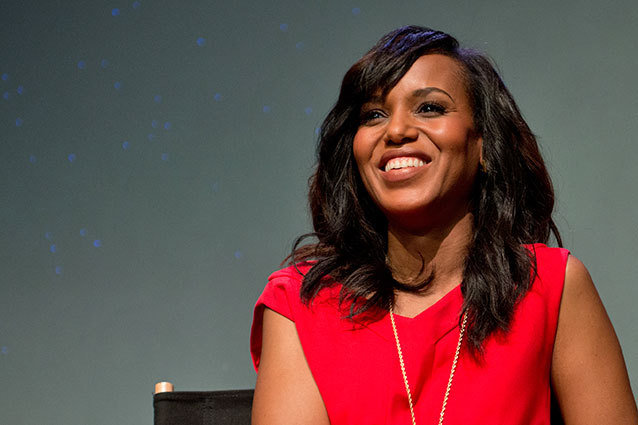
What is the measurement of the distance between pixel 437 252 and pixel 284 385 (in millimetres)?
367

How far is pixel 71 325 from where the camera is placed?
214 cm

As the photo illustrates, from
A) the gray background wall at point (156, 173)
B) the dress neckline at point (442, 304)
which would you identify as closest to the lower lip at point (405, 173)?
the dress neckline at point (442, 304)

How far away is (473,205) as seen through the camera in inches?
58.6

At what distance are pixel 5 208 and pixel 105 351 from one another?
1.67 feet

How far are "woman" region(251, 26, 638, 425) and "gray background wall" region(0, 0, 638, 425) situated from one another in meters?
0.55

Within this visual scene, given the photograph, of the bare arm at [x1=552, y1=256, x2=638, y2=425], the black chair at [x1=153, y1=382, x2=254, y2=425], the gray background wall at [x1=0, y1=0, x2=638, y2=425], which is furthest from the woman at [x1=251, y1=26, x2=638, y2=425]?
the gray background wall at [x1=0, y1=0, x2=638, y2=425]

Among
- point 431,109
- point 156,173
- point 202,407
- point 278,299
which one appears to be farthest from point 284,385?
point 156,173

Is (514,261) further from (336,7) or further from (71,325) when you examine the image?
(71,325)

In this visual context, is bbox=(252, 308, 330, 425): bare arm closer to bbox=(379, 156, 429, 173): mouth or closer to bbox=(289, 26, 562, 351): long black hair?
bbox=(289, 26, 562, 351): long black hair

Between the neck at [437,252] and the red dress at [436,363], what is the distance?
0.16ft

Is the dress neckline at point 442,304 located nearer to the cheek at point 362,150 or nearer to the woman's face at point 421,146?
the woman's face at point 421,146

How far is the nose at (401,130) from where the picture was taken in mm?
1371

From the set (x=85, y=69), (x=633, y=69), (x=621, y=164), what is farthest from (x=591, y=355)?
(x=85, y=69)

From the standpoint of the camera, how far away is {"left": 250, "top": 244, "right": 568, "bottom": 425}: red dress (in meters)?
1.29
